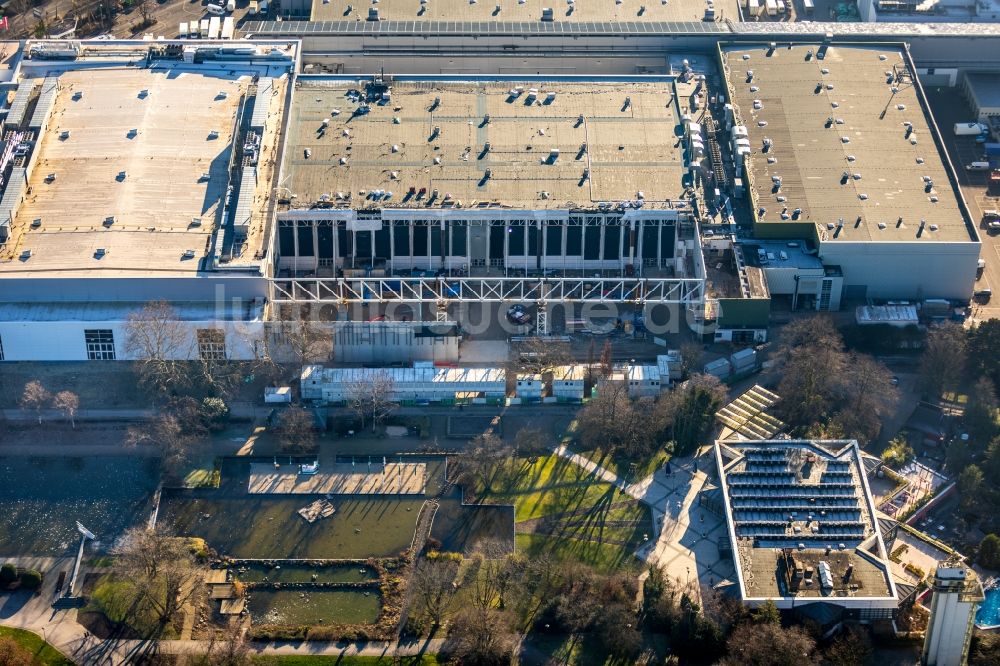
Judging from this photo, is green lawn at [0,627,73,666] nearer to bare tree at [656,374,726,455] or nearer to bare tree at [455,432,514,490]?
bare tree at [455,432,514,490]

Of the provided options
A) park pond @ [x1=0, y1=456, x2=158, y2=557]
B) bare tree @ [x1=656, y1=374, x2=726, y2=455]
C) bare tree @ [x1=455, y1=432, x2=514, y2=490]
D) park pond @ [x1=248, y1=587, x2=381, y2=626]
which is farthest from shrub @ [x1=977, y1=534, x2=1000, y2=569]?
park pond @ [x1=0, y1=456, x2=158, y2=557]

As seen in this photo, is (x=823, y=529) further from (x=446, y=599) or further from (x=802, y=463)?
(x=446, y=599)

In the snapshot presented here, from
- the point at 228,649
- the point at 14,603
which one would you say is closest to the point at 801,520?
the point at 228,649

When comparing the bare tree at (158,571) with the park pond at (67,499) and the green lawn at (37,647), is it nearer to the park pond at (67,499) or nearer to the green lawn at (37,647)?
the park pond at (67,499)

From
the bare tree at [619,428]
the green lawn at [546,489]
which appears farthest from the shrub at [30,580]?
the bare tree at [619,428]

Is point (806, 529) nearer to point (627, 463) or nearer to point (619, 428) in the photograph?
point (627, 463)

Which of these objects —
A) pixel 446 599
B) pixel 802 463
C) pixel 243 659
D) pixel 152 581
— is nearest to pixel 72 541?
pixel 152 581
